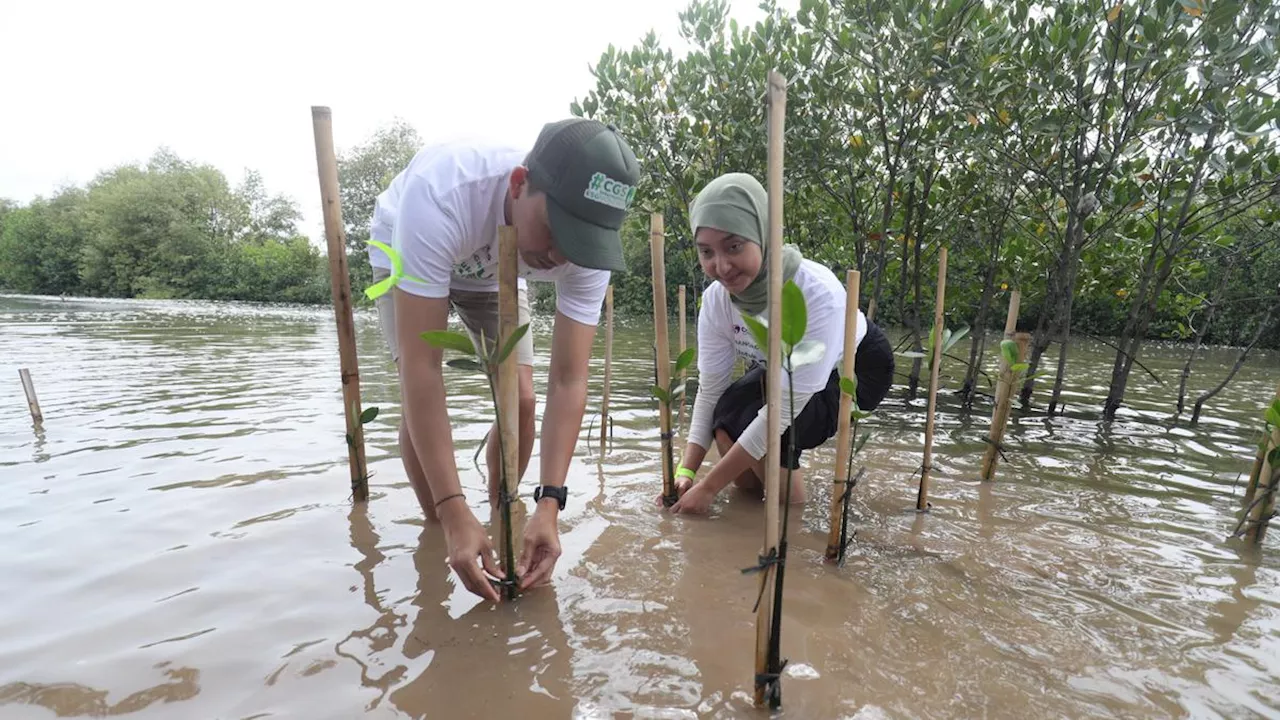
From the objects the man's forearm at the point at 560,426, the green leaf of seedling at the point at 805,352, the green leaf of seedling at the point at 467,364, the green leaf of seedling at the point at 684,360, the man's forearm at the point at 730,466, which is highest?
the green leaf of seedling at the point at 805,352

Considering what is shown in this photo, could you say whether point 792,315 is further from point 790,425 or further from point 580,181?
point 580,181

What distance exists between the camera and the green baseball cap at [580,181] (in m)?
1.62

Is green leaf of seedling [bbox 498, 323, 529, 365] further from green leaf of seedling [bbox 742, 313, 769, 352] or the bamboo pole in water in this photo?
green leaf of seedling [bbox 742, 313, 769, 352]

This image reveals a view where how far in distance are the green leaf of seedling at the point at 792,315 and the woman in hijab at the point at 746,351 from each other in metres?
0.67

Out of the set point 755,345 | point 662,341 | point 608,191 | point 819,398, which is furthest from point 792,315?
point 819,398

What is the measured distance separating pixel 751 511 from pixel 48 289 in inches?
2390

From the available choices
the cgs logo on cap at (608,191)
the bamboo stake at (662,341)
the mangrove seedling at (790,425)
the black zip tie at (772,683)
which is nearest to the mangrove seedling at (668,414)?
the bamboo stake at (662,341)

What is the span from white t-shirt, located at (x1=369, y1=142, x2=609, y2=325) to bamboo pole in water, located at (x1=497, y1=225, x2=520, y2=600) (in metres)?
0.22

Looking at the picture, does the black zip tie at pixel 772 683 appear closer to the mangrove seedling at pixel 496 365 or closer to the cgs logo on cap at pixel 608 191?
the mangrove seedling at pixel 496 365

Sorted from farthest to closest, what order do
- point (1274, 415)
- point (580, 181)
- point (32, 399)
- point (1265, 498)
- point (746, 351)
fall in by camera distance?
point (32, 399), point (746, 351), point (1265, 498), point (1274, 415), point (580, 181)

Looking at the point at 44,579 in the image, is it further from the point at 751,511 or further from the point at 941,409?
the point at 941,409

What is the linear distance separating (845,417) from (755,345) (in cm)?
80

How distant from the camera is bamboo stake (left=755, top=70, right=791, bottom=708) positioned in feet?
3.89

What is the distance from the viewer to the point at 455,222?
1793 mm
